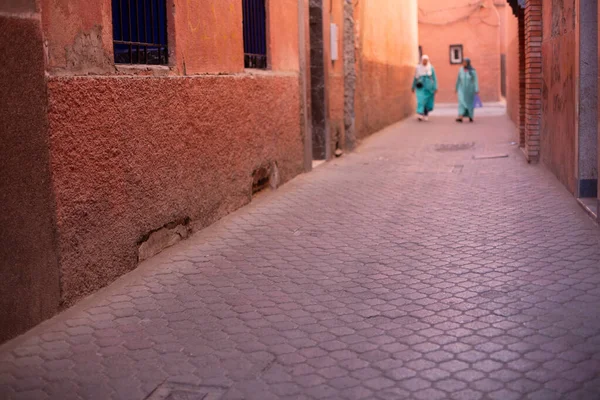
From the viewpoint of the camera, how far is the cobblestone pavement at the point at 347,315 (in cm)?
366

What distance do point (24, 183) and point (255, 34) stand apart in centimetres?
520

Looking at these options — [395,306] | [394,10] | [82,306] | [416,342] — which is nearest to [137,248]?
[82,306]

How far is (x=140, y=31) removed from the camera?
6402 mm

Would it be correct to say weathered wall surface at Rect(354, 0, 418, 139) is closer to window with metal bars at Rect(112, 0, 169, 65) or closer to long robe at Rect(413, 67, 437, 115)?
long robe at Rect(413, 67, 437, 115)

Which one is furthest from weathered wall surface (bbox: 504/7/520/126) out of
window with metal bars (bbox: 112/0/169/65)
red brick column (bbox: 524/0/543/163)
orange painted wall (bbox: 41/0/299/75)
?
window with metal bars (bbox: 112/0/169/65)

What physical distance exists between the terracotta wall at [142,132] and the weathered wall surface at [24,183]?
147 millimetres

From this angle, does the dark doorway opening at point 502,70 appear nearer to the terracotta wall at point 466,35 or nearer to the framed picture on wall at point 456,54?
the terracotta wall at point 466,35

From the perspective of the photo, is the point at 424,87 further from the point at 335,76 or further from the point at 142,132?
the point at 142,132

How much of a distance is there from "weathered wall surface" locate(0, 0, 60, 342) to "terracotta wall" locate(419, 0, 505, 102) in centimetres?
3123

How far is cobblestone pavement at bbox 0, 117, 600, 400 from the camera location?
3.66 metres

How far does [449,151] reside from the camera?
13.7 metres

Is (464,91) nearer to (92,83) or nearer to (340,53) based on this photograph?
→ (340,53)

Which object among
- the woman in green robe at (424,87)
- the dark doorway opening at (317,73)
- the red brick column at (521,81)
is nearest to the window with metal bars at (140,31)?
the dark doorway opening at (317,73)

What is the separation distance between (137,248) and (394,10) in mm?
16839
